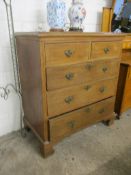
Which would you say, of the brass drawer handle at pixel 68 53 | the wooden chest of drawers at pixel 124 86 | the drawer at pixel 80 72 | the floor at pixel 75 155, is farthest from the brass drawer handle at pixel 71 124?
the wooden chest of drawers at pixel 124 86

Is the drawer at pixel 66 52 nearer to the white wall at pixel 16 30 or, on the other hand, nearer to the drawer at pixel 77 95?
the drawer at pixel 77 95

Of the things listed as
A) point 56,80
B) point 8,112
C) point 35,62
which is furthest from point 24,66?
point 8,112

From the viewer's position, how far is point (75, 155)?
4.53 feet

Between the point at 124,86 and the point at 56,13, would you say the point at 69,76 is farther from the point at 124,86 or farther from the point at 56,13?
the point at 124,86

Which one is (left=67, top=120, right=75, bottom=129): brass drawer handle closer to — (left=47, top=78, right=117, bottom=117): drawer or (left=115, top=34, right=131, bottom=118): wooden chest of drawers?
(left=47, top=78, right=117, bottom=117): drawer

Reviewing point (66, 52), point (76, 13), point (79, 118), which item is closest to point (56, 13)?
point (76, 13)

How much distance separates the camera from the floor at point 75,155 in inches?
48.7

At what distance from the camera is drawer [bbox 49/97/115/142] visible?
4.21ft

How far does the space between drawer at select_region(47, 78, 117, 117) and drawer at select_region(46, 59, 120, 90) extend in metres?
0.05

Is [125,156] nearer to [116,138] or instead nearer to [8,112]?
[116,138]

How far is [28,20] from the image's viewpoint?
144 cm

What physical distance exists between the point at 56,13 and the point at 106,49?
523 millimetres

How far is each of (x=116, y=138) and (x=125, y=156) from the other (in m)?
0.24

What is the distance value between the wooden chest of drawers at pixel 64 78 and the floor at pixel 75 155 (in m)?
0.13
